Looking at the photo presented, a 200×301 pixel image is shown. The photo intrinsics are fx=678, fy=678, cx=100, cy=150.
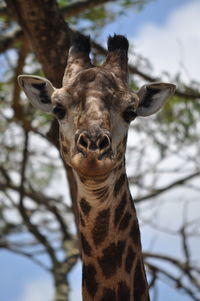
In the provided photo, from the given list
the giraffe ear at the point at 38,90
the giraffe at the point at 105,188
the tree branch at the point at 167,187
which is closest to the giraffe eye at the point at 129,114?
the giraffe at the point at 105,188

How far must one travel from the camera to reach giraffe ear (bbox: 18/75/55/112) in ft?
19.2

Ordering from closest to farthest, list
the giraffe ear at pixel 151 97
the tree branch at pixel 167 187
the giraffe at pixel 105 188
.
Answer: the giraffe at pixel 105 188 < the giraffe ear at pixel 151 97 < the tree branch at pixel 167 187

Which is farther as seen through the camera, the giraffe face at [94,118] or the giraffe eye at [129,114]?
the giraffe eye at [129,114]

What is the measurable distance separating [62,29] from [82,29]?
3.74 meters

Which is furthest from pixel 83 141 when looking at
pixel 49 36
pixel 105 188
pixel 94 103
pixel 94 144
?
pixel 49 36

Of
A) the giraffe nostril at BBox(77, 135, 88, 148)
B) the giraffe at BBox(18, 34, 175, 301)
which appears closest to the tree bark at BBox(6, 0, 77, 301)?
the giraffe at BBox(18, 34, 175, 301)

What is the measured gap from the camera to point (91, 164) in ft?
14.8

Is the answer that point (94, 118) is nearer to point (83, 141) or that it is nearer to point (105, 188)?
point (83, 141)

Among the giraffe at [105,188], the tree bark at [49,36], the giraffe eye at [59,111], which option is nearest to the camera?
the giraffe at [105,188]

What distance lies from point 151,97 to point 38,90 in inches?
38.6

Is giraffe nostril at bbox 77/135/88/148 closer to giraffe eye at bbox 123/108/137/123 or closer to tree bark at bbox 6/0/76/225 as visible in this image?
giraffe eye at bbox 123/108/137/123

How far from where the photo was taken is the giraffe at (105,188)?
4984 mm

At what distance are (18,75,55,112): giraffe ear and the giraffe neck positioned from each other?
97cm

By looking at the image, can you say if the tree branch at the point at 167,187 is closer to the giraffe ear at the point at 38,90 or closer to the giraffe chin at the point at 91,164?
the giraffe ear at the point at 38,90
